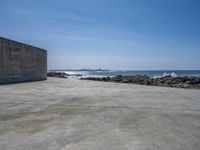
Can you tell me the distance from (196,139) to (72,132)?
1645 mm

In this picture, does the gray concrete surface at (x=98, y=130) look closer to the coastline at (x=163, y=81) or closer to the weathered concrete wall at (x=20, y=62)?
the weathered concrete wall at (x=20, y=62)

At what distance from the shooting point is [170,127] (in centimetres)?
311

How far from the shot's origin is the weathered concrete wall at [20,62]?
1199cm

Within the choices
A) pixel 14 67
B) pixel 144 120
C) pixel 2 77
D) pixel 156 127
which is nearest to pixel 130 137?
pixel 156 127

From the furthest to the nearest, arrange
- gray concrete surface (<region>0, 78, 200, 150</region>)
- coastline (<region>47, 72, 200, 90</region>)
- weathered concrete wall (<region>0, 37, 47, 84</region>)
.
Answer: coastline (<region>47, 72, 200, 90</region>) → weathered concrete wall (<region>0, 37, 47, 84</region>) → gray concrete surface (<region>0, 78, 200, 150</region>)

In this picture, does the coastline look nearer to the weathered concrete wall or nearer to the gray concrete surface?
the weathered concrete wall

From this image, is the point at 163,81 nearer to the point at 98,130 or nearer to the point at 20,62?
the point at 20,62

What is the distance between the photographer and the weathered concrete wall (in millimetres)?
11992

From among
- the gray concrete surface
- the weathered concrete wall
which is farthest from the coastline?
the gray concrete surface

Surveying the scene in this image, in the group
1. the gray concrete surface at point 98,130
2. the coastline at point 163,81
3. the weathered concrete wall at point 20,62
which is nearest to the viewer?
the gray concrete surface at point 98,130

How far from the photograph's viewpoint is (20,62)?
553 inches

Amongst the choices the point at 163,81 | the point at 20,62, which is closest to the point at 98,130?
the point at 20,62

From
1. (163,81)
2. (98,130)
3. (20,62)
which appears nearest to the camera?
(98,130)

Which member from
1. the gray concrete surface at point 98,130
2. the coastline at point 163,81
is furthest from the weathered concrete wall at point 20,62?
A: the gray concrete surface at point 98,130
